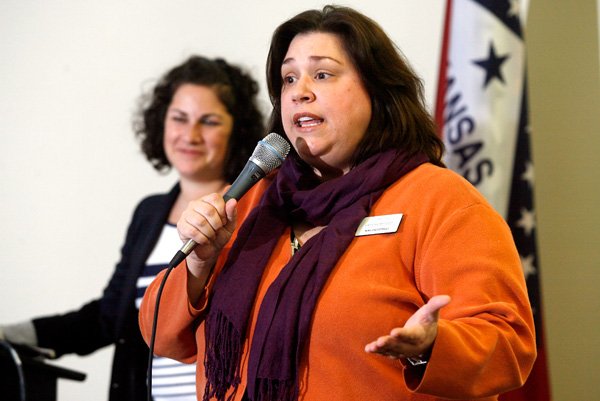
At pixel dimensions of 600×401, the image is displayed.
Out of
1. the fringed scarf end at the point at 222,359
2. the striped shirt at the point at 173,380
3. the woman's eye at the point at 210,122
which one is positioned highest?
the woman's eye at the point at 210,122

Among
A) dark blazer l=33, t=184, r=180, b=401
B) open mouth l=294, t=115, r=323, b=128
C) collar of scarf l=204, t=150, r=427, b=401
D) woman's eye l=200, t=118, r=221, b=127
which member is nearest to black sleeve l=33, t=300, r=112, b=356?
dark blazer l=33, t=184, r=180, b=401

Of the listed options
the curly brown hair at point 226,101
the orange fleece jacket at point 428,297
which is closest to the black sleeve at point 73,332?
the curly brown hair at point 226,101

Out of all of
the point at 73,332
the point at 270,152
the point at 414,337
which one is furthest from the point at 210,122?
the point at 414,337

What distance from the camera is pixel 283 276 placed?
1502mm

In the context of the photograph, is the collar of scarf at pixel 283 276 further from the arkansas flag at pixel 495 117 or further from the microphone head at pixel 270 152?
the arkansas flag at pixel 495 117

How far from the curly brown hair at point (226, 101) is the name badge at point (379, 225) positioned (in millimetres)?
1467

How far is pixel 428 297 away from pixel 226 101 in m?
1.75

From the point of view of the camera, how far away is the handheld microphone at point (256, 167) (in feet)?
5.01

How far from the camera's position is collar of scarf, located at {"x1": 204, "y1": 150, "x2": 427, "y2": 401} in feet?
4.65

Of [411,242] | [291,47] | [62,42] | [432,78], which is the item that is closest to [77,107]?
[62,42]

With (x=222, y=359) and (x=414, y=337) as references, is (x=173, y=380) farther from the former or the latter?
(x=414, y=337)

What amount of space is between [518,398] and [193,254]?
1.42 metres

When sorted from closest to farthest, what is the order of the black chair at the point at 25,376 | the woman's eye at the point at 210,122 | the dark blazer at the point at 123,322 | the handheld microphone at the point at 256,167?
the handheld microphone at the point at 256,167, the black chair at the point at 25,376, the dark blazer at the point at 123,322, the woman's eye at the point at 210,122

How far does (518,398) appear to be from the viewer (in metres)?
2.51
